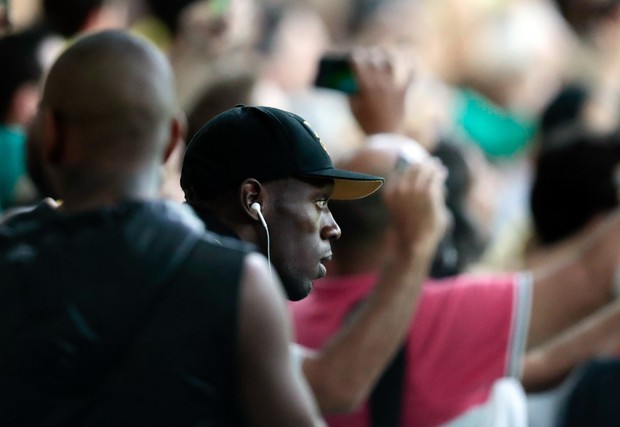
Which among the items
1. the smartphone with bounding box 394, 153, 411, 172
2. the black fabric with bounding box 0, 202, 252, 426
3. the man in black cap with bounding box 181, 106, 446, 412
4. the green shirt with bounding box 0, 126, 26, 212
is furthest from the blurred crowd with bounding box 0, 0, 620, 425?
the black fabric with bounding box 0, 202, 252, 426

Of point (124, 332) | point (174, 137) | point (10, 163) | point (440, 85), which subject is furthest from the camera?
point (440, 85)

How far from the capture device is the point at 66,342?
1.87m

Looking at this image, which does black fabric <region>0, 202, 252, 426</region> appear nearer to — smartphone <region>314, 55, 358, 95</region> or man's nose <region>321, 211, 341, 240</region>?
man's nose <region>321, 211, 341, 240</region>

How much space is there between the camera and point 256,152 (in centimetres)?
197

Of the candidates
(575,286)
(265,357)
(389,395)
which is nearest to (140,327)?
(265,357)

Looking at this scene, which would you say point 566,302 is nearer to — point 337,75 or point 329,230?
point 337,75

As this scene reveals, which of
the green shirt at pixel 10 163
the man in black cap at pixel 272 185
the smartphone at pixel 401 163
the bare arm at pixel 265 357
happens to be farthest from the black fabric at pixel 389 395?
the green shirt at pixel 10 163

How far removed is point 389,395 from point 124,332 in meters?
1.31

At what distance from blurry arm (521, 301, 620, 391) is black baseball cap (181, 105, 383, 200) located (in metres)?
1.57

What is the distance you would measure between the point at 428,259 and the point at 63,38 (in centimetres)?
147

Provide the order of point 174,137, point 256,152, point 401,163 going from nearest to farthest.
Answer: point 256,152
point 174,137
point 401,163

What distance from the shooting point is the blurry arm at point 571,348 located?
3.43 metres

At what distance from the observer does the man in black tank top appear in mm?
1871

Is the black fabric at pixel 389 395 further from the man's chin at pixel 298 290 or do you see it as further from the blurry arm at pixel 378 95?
the man's chin at pixel 298 290
